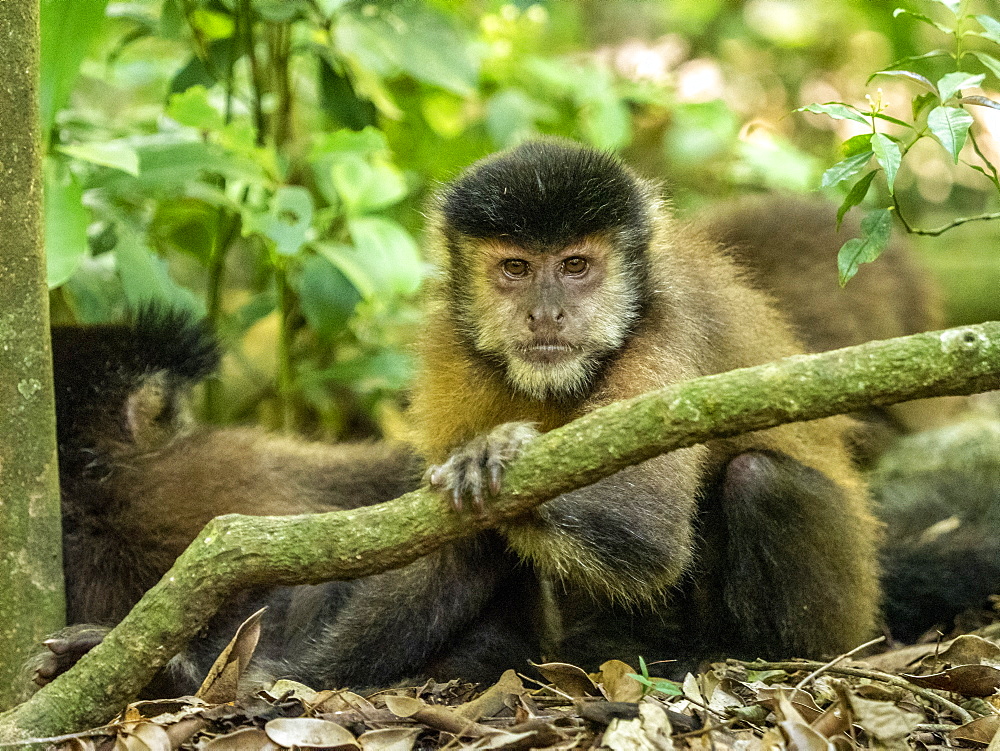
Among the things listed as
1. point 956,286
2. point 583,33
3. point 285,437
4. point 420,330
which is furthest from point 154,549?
point 583,33

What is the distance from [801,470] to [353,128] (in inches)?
131

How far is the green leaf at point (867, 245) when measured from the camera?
3613mm

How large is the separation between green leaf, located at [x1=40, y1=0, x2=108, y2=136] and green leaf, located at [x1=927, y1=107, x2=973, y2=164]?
347 centimetres

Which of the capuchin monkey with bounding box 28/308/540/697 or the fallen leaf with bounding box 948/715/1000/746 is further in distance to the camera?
the capuchin monkey with bounding box 28/308/540/697

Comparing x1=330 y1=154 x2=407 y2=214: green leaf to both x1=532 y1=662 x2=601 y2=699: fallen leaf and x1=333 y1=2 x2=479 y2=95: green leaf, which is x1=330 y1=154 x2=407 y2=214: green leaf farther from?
x1=532 y1=662 x2=601 y2=699: fallen leaf

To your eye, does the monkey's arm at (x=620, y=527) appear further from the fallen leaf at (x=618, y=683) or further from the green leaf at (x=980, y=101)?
the green leaf at (x=980, y=101)

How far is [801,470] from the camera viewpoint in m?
4.36

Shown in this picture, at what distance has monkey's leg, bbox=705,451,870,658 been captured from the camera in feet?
13.8

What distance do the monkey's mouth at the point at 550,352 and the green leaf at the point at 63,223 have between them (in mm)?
1982

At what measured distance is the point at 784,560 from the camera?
13.8 feet

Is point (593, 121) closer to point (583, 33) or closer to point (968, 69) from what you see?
point (968, 69)

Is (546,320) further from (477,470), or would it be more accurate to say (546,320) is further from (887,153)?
(887,153)

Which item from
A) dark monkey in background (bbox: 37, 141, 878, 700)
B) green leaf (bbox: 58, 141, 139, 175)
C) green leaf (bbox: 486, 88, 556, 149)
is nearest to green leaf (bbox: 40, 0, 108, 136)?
green leaf (bbox: 58, 141, 139, 175)

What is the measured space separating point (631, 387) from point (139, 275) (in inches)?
112
